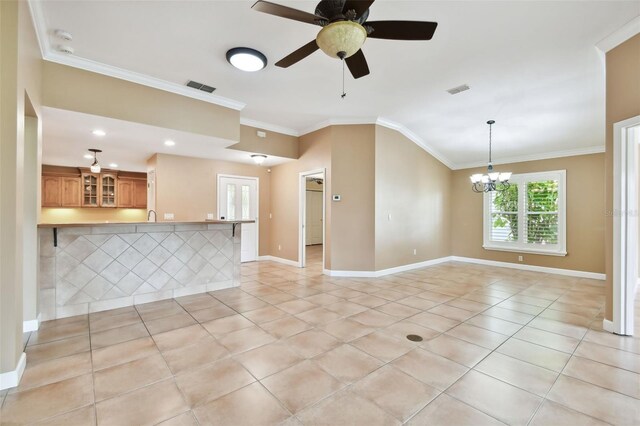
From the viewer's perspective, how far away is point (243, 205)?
7039 mm

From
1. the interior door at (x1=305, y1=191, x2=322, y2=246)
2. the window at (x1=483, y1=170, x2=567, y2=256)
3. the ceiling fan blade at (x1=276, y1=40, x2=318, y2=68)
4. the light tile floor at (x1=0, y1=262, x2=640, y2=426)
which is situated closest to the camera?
the light tile floor at (x1=0, y1=262, x2=640, y2=426)

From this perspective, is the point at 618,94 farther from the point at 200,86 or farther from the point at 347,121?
the point at 200,86

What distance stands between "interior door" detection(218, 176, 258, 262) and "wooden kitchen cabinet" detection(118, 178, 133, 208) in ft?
12.6

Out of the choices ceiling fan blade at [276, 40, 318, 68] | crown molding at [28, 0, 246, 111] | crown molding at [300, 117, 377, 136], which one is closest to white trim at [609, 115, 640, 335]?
ceiling fan blade at [276, 40, 318, 68]

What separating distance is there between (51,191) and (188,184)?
4.41m

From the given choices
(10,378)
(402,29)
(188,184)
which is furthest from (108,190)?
(402,29)

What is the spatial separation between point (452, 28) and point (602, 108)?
12.1 feet

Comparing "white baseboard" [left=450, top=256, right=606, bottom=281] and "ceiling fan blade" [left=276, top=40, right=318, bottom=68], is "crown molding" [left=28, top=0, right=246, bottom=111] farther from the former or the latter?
"white baseboard" [left=450, top=256, right=606, bottom=281]

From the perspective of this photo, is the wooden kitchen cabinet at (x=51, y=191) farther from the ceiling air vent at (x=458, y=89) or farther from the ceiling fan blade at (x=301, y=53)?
the ceiling air vent at (x=458, y=89)

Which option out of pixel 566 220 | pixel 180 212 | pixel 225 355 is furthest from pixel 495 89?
pixel 180 212

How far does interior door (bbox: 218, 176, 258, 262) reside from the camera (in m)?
6.71

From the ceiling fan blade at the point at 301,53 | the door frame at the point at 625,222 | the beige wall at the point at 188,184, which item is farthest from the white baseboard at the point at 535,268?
the ceiling fan blade at the point at 301,53

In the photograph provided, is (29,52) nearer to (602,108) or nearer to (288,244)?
(288,244)

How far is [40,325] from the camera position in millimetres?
3068
